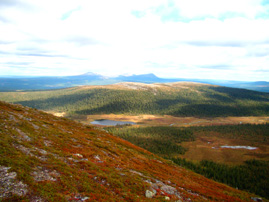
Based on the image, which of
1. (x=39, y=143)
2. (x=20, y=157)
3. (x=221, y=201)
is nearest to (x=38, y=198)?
(x=20, y=157)

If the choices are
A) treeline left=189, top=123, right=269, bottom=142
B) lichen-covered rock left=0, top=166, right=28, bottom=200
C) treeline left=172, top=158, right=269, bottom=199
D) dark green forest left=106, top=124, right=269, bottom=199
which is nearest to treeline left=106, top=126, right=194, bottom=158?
dark green forest left=106, top=124, right=269, bottom=199

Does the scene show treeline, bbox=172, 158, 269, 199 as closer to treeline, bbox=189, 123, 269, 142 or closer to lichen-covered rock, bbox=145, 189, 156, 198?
treeline, bbox=189, 123, 269, 142

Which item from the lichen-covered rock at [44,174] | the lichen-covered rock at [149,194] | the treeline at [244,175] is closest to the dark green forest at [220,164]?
the treeline at [244,175]

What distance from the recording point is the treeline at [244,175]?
59.5 meters

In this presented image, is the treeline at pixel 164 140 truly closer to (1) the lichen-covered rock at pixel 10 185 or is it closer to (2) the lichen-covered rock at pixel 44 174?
(2) the lichen-covered rock at pixel 44 174

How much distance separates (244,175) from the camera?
69062mm

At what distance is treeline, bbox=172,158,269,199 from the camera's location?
2344 inches

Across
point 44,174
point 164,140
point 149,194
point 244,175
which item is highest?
point 44,174

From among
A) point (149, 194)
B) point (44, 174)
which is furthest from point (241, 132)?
point (44, 174)

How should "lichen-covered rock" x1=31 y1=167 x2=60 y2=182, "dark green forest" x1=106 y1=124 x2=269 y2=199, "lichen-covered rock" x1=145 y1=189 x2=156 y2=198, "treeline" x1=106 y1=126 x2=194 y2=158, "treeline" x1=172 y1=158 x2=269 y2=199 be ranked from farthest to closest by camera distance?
"treeline" x1=106 y1=126 x2=194 y2=158 → "dark green forest" x1=106 y1=124 x2=269 y2=199 → "treeline" x1=172 y1=158 x2=269 y2=199 → "lichen-covered rock" x1=145 y1=189 x2=156 y2=198 → "lichen-covered rock" x1=31 y1=167 x2=60 y2=182

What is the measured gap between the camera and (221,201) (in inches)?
1034

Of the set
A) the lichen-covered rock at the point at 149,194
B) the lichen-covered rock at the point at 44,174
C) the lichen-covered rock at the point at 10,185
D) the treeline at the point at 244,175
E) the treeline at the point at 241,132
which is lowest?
the treeline at the point at 241,132

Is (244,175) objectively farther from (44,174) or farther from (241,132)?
(241,132)

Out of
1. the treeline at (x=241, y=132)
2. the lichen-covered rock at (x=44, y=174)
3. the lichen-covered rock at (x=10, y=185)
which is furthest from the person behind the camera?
the treeline at (x=241, y=132)
